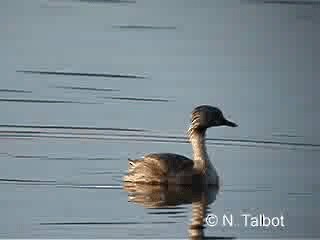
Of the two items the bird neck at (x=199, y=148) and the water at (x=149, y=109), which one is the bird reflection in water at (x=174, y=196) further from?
the bird neck at (x=199, y=148)

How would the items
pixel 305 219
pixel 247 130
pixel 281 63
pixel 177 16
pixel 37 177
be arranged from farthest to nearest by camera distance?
pixel 177 16 → pixel 281 63 → pixel 247 130 → pixel 37 177 → pixel 305 219

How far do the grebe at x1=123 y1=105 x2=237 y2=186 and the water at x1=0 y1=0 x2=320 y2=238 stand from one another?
23 cm

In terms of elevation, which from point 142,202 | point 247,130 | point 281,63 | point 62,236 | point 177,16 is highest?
point 177,16

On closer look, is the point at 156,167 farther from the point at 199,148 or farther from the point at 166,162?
the point at 199,148

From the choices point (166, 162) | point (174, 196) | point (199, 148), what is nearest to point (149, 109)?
point (199, 148)

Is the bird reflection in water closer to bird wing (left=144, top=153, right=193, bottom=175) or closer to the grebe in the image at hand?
the grebe

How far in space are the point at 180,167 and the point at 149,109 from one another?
3.49m

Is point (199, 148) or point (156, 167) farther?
point (199, 148)

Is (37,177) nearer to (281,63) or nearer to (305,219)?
(305,219)

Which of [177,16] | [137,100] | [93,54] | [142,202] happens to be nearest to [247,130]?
[137,100]

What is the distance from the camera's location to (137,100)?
2217 cm

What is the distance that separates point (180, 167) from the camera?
18344mm

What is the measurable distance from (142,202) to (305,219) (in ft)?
6.09

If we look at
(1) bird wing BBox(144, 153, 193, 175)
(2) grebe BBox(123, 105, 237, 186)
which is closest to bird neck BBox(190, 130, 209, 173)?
(2) grebe BBox(123, 105, 237, 186)
